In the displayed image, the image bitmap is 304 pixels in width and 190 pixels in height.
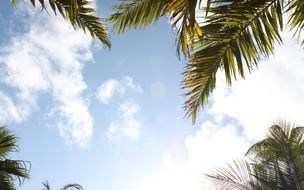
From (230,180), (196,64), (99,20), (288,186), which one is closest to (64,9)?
(99,20)

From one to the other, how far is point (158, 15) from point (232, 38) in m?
0.99

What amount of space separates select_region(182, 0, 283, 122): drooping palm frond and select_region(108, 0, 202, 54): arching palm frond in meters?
0.28

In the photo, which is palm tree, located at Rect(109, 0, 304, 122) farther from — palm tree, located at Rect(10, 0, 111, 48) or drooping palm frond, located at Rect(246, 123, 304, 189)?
drooping palm frond, located at Rect(246, 123, 304, 189)

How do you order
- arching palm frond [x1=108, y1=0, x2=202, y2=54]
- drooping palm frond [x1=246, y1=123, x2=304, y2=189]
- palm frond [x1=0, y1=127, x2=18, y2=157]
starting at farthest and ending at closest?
1. drooping palm frond [x1=246, y1=123, x2=304, y2=189]
2. palm frond [x1=0, y1=127, x2=18, y2=157]
3. arching palm frond [x1=108, y1=0, x2=202, y2=54]

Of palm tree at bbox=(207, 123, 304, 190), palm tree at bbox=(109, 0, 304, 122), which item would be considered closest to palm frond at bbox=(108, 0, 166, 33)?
palm tree at bbox=(109, 0, 304, 122)

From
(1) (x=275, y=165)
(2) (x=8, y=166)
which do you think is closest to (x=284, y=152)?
(1) (x=275, y=165)

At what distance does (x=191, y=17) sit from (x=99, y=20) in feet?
9.28

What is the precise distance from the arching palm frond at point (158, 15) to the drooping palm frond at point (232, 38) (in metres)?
0.28

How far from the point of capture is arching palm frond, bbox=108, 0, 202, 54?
147 inches

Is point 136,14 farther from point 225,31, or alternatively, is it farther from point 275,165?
point 275,165

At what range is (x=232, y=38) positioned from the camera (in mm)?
4859

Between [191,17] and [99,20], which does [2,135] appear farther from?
[191,17]

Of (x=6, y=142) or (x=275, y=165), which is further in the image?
(x=275, y=165)

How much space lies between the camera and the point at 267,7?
4.68 meters
